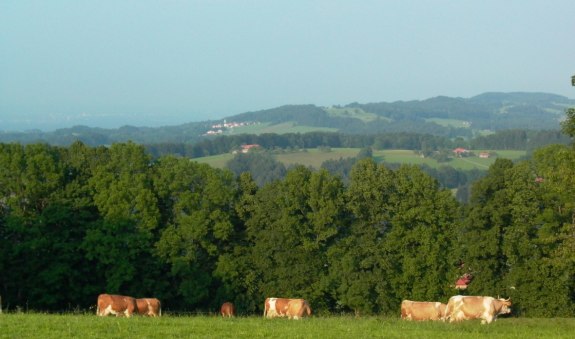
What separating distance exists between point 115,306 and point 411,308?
1181 cm

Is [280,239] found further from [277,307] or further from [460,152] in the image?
[460,152]

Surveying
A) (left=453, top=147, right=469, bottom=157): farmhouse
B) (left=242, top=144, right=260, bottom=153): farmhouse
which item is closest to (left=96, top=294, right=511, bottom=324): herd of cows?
(left=242, top=144, right=260, bottom=153): farmhouse

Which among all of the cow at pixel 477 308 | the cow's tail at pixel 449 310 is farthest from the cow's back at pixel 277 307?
the cow at pixel 477 308

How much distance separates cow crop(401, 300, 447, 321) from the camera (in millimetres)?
29883

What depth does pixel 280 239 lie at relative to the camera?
4097 centimetres

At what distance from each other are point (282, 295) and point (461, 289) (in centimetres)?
1032

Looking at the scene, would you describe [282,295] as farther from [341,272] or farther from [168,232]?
[168,232]

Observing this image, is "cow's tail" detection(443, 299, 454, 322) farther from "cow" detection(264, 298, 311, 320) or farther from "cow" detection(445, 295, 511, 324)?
"cow" detection(264, 298, 311, 320)

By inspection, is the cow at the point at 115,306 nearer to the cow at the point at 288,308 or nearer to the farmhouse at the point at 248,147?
the cow at the point at 288,308

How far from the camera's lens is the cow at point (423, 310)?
29.9 metres

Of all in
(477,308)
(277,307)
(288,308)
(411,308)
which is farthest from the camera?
(277,307)

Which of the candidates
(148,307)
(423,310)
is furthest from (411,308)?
(148,307)

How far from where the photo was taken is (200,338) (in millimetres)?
16969

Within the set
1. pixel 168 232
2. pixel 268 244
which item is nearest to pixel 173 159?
pixel 168 232
